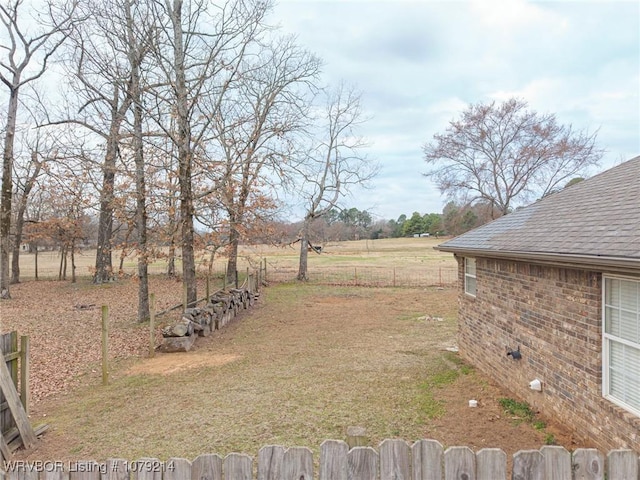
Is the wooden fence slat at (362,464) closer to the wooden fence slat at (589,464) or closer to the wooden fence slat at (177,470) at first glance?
the wooden fence slat at (177,470)

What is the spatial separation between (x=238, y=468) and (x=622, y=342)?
14.6 feet

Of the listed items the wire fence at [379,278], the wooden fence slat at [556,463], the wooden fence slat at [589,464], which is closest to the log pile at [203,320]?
the wooden fence slat at [556,463]

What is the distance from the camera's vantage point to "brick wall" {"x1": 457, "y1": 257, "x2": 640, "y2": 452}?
15.6 feet

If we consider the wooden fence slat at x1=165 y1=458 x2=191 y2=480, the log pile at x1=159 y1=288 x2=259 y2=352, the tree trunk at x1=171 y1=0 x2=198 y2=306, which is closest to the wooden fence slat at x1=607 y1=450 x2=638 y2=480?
the wooden fence slat at x1=165 y1=458 x2=191 y2=480

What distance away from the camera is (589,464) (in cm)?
224

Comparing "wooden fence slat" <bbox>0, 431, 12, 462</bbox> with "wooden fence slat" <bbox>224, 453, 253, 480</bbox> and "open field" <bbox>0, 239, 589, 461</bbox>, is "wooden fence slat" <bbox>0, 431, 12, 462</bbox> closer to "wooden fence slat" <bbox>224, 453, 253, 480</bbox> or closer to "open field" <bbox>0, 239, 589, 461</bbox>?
"open field" <bbox>0, 239, 589, 461</bbox>

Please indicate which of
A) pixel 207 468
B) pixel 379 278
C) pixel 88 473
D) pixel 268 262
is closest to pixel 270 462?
pixel 207 468

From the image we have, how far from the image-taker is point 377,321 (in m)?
13.8

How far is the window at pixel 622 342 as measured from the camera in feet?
14.1

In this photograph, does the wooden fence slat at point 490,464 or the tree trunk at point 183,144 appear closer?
the wooden fence slat at point 490,464

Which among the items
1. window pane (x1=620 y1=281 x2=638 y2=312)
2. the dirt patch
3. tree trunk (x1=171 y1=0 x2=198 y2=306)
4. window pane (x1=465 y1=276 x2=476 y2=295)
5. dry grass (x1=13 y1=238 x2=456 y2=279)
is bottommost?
the dirt patch

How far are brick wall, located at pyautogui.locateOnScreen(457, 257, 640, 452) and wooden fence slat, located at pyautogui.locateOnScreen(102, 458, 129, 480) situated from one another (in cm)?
477

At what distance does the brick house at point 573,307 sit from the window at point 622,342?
11mm

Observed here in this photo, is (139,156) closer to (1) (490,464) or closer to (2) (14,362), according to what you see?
(2) (14,362)
